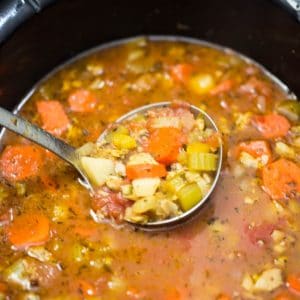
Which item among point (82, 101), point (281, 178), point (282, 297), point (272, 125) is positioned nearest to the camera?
point (282, 297)

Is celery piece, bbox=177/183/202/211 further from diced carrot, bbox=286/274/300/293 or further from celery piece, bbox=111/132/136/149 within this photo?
diced carrot, bbox=286/274/300/293

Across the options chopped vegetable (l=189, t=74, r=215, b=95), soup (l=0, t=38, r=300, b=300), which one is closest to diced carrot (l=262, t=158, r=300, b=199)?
soup (l=0, t=38, r=300, b=300)

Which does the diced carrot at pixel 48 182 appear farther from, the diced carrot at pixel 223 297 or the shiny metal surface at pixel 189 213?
the diced carrot at pixel 223 297

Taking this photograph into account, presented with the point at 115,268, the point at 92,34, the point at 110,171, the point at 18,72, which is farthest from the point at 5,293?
the point at 92,34

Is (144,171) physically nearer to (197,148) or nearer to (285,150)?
(197,148)

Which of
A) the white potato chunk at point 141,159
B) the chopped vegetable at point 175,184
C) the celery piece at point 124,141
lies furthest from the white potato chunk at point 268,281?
the celery piece at point 124,141

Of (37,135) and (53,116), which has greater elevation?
(37,135)

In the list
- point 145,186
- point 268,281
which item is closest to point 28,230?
point 145,186
